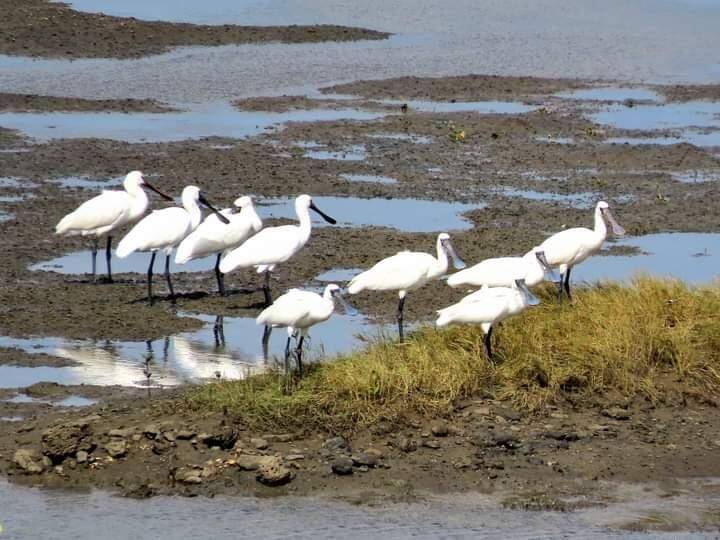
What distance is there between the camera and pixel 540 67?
3188 cm

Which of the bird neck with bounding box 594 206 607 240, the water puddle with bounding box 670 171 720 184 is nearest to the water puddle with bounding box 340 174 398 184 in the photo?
the water puddle with bounding box 670 171 720 184

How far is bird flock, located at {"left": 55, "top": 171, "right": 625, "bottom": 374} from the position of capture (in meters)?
12.4

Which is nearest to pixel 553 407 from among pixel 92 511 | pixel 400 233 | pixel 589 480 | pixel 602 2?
pixel 589 480

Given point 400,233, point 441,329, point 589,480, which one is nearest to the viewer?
point 589,480

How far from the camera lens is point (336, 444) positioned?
1130 cm

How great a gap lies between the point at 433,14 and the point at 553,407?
93.6 ft

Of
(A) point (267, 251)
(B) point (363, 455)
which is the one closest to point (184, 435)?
(B) point (363, 455)

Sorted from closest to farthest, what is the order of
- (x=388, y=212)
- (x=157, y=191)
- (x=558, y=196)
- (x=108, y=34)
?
(x=157, y=191), (x=388, y=212), (x=558, y=196), (x=108, y=34)

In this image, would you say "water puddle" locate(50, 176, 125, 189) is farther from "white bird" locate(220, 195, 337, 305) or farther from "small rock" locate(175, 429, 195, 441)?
"small rock" locate(175, 429, 195, 441)

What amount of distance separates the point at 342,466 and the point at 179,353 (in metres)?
3.43

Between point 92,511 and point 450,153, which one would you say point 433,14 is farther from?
point 92,511

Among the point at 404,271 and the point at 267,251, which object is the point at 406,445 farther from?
the point at 267,251

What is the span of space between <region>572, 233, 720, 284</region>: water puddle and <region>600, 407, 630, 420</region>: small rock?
14.6 ft

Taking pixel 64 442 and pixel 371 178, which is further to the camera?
pixel 371 178
